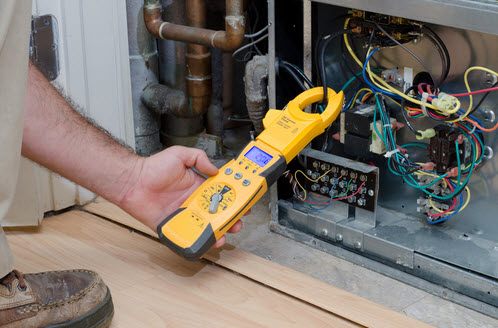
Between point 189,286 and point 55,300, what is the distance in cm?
29

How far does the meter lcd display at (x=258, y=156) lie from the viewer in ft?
4.80

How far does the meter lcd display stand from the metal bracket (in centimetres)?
55

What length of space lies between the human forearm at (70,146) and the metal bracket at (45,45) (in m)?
0.32

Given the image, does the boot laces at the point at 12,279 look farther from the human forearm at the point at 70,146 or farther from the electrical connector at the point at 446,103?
the electrical connector at the point at 446,103

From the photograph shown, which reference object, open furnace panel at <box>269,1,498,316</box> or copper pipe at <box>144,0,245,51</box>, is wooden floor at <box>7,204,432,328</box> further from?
copper pipe at <box>144,0,245,51</box>

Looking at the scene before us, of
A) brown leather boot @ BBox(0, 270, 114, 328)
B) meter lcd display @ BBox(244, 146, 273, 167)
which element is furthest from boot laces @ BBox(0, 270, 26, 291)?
meter lcd display @ BBox(244, 146, 273, 167)

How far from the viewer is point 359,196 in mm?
1574

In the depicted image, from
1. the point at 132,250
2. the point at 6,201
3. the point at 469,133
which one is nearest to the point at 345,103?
the point at 469,133

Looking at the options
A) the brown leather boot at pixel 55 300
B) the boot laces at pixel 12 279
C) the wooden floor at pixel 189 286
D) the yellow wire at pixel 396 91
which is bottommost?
the wooden floor at pixel 189 286

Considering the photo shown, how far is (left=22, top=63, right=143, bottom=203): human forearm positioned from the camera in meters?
1.32

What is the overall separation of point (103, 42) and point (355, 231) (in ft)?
2.59

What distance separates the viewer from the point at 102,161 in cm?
141

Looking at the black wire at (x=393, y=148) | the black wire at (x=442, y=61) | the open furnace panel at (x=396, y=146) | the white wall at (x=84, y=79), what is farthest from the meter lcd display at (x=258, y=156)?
the white wall at (x=84, y=79)

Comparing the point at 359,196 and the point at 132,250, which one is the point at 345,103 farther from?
the point at 132,250
